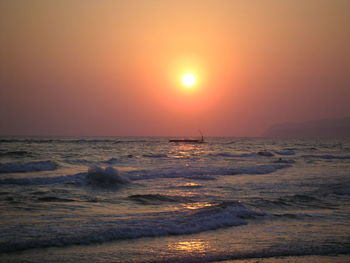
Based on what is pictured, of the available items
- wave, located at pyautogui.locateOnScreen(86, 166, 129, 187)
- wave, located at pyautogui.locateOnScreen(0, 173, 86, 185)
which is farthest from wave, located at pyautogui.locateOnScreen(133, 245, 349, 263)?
wave, located at pyautogui.locateOnScreen(0, 173, 86, 185)

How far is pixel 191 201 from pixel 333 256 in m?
6.87

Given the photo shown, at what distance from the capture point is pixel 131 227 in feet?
31.3

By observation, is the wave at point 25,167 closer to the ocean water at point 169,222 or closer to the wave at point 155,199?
the ocean water at point 169,222

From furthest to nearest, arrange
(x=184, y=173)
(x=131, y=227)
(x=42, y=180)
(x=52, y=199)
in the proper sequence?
1. (x=184, y=173)
2. (x=42, y=180)
3. (x=52, y=199)
4. (x=131, y=227)

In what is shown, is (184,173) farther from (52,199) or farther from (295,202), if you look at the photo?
(52,199)

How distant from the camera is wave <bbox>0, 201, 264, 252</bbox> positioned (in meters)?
8.24

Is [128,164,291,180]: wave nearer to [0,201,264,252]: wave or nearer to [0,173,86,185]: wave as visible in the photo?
[0,173,86,185]: wave

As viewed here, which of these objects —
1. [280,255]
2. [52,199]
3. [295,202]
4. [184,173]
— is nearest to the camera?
[280,255]

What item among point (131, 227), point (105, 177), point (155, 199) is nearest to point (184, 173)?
point (105, 177)

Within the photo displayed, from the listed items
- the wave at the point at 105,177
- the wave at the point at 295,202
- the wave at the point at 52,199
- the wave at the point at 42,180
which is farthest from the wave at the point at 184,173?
the wave at the point at 52,199

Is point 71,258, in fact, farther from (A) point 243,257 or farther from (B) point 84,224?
(A) point 243,257

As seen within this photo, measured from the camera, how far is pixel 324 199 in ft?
49.6

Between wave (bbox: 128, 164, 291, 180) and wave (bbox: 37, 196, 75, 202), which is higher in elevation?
wave (bbox: 128, 164, 291, 180)

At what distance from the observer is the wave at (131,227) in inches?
324
